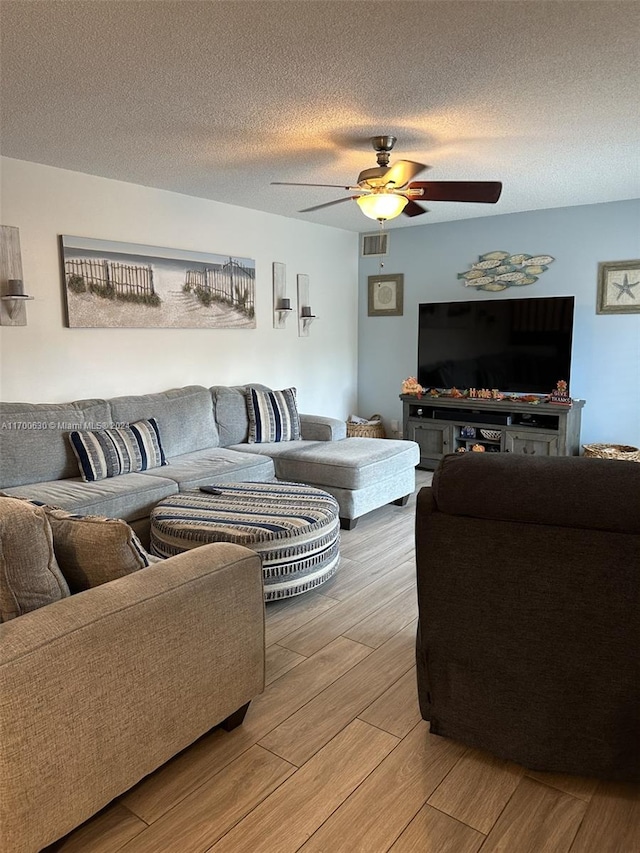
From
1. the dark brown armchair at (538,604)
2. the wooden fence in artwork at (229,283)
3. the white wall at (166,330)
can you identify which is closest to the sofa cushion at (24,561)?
the dark brown armchair at (538,604)

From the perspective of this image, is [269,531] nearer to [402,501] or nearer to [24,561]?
[24,561]

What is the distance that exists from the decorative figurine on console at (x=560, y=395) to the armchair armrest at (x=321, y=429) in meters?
1.79

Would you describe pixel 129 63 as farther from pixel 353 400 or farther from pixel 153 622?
pixel 353 400

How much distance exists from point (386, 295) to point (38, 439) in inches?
154

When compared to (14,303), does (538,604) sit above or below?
below

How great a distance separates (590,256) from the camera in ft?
16.7

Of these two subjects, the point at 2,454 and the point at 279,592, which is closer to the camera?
the point at 279,592

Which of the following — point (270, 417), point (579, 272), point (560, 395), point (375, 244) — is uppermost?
point (375, 244)

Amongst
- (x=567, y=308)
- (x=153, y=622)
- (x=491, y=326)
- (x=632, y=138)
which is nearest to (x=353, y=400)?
(x=491, y=326)

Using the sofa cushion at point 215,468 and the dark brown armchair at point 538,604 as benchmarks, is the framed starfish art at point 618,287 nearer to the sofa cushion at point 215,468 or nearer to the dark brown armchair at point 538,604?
the sofa cushion at point 215,468

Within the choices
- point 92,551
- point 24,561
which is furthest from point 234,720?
point 24,561

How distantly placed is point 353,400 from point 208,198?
2.77m

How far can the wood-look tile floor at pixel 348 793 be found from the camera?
1.62 metres

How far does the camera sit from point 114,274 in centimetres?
423
